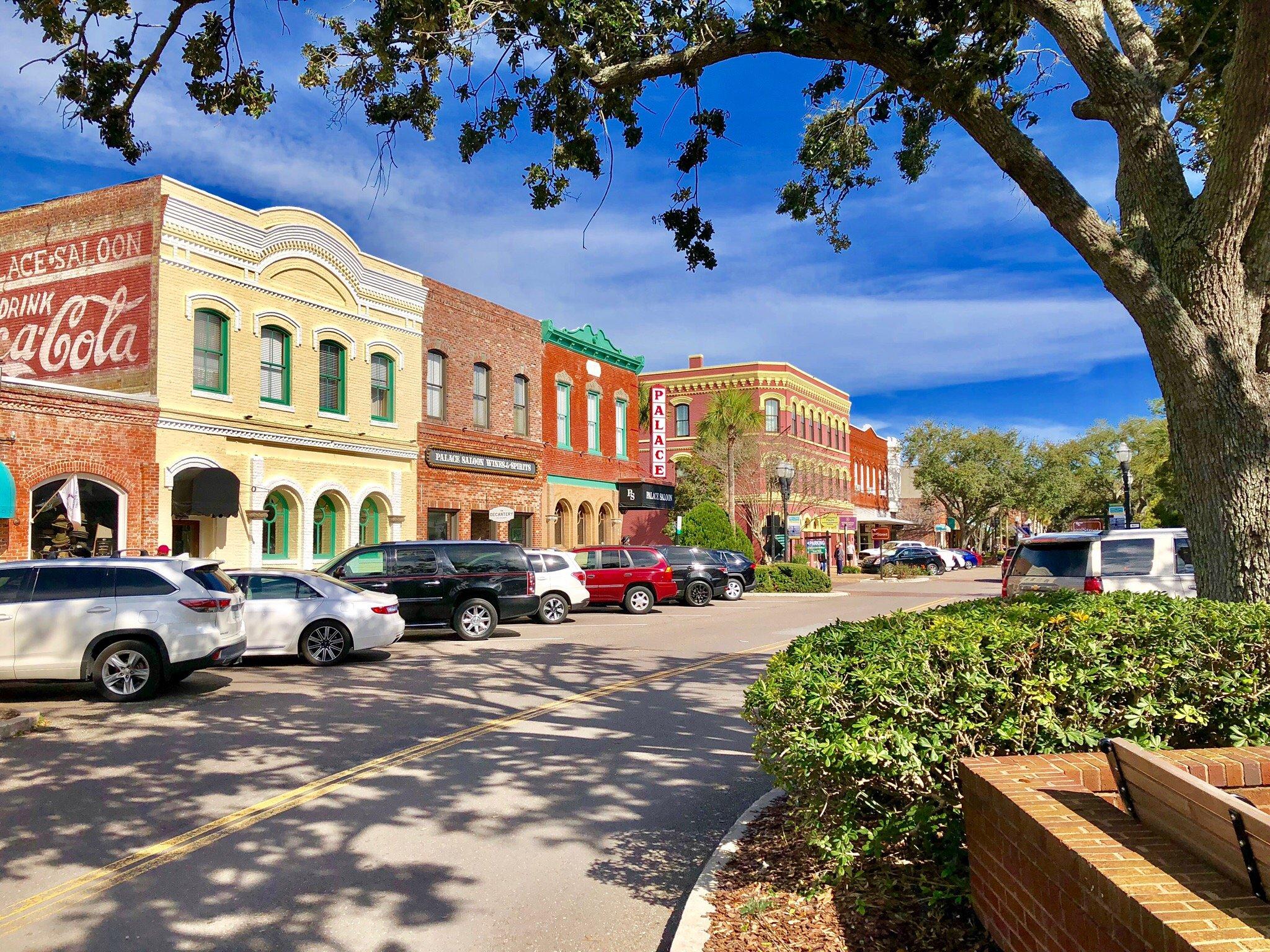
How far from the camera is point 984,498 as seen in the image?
202ft

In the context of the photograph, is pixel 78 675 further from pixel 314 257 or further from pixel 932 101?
pixel 314 257

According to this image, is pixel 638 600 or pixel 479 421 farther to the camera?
pixel 479 421

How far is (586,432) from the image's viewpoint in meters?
36.0

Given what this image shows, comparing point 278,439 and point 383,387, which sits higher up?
point 383,387

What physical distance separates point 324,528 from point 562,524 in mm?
11536

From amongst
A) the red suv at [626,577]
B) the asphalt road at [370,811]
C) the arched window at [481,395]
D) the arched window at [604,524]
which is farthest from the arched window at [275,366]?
the arched window at [604,524]

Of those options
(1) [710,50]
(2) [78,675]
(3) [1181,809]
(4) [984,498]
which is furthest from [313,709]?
(4) [984,498]

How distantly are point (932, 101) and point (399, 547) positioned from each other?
13.0m

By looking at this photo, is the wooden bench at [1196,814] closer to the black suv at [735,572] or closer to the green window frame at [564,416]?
the black suv at [735,572]

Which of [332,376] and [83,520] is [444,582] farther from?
[332,376]

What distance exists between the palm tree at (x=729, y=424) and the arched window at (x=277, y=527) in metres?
19.8

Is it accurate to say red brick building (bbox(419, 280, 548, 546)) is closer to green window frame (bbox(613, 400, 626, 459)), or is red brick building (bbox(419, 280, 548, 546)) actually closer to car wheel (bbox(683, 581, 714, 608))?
green window frame (bbox(613, 400, 626, 459))

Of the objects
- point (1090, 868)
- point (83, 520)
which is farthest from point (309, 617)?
point (1090, 868)

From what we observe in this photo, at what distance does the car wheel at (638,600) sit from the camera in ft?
81.7
